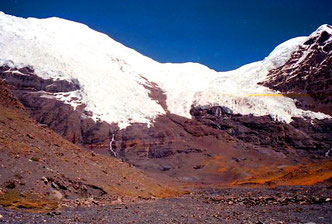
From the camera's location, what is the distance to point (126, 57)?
18375cm

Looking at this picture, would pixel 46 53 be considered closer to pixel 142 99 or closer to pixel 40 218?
pixel 142 99

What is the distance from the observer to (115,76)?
15288 centimetres

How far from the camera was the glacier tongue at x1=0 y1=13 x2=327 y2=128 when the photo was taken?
13125 cm

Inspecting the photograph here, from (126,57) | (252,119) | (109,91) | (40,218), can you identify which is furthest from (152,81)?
(40,218)

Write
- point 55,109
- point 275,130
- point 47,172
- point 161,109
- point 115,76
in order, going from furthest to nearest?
point 115,76
point 161,109
point 275,130
point 55,109
point 47,172

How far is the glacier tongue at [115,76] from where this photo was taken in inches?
5167

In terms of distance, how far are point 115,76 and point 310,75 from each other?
319 ft

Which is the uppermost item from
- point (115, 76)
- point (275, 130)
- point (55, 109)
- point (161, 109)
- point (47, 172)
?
point (115, 76)

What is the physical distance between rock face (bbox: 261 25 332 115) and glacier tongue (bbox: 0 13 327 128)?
5893mm

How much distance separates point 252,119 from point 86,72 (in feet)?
244

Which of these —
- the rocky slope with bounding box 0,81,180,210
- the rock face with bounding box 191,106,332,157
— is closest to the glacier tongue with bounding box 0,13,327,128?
the rock face with bounding box 191,106,332,157

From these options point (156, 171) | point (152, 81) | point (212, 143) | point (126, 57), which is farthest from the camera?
point (126, 57)

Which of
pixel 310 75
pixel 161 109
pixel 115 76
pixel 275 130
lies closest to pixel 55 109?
pixel 115 76

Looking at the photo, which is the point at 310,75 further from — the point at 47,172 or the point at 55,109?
the point at 47,172
